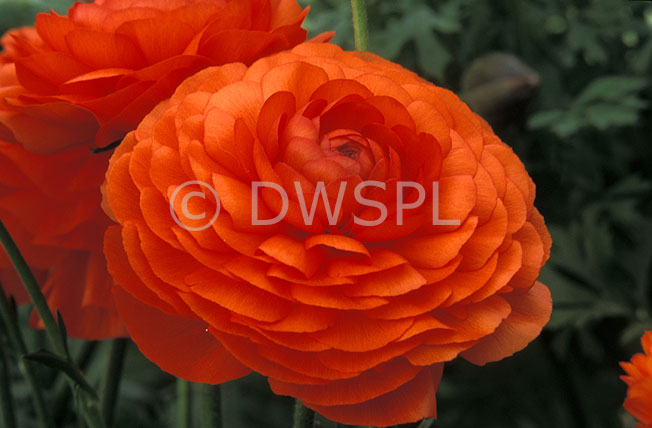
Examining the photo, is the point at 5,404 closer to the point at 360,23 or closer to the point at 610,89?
the point at 360,23

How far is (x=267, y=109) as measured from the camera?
22 centimetres

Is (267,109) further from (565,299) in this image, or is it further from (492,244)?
(565,299)

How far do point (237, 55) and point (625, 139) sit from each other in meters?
0.65

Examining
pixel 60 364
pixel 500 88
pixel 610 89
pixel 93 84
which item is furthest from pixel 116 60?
pixel 610 89

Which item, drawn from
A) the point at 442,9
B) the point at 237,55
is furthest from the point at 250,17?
the point at 442,9

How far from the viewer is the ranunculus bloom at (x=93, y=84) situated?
0.26 meters

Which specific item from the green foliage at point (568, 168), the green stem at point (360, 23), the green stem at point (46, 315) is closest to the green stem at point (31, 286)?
the green stem at point (46, 315)

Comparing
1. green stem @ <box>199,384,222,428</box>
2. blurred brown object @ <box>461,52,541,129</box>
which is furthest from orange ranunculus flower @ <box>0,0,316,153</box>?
blurred brown object @ <box>461,52,541,129</box>

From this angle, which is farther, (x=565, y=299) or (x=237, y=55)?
(x=565, y=299)

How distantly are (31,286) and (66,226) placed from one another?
3 cm

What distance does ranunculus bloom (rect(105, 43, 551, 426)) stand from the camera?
202 millimetres

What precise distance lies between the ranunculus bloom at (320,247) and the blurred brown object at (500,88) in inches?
15.1

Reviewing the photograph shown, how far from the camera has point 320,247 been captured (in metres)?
0.22

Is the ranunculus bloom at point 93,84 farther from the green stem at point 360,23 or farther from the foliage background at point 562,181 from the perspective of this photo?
the foliage background at point 562,181
